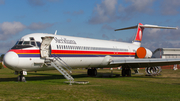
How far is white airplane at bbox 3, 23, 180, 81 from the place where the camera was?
15.8 metres

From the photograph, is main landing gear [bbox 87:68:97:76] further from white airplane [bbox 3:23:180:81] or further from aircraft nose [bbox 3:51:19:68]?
aircraft nose [bbox 3:51:19:68]

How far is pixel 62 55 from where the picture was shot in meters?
18.4

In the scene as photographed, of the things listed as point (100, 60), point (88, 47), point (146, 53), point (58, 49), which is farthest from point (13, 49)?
point (146, 53)

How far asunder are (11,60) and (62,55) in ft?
15.5

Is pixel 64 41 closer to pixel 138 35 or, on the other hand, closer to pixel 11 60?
pixel 11 60

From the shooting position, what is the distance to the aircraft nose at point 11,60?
49.2ft

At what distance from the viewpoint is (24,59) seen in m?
15.6

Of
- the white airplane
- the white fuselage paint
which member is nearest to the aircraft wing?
the white airplane

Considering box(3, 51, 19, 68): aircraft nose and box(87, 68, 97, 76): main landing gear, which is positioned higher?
box(3, 51, 19, 68): aircraft nose

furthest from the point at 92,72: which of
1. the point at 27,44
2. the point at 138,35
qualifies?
the point at 27,44

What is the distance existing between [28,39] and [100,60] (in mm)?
→ 9458

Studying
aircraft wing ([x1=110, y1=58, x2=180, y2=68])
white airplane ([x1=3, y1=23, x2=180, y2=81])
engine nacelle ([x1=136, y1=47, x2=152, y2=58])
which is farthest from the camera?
engine nacelle ([x1=136, y1=47, x2=152, y2=58])

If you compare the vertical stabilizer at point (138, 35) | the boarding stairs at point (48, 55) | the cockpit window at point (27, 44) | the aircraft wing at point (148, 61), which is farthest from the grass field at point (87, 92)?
the vertical stabilizer at point (138, 35)

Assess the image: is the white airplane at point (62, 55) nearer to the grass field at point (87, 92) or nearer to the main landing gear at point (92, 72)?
the main landing gear at point (92, 72)
